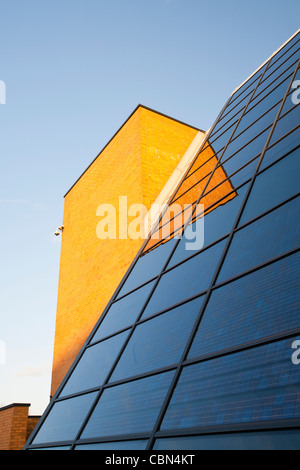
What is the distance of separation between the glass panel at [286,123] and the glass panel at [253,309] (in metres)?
3.60

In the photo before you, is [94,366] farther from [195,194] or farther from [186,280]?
[195,194]

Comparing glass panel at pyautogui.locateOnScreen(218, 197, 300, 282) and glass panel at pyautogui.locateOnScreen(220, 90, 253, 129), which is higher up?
glass panel at pyautogui.locateOnScreen(220, 90, 253, 129)

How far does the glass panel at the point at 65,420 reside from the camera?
17.8 feet

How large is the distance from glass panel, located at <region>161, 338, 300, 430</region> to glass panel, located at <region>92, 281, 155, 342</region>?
8.35 ft

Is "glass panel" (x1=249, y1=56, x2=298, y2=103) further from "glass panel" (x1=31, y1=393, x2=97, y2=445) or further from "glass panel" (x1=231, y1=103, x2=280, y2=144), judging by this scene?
"glass panel" (x1=31, y1=393, x2=97, y2=445)

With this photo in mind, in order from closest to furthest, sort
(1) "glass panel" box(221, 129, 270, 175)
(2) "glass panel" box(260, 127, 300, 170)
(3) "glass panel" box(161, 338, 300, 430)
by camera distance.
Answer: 1. (3) "glass panel" box(161, 338, 300, 430)
2. (2) "glass panel" box(260, 127, 300, 170)
3. (1) "glass panel" box(221, 129, 270, 175)

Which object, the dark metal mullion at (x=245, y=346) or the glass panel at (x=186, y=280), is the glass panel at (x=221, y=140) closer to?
the glass panel at (x=186, y=280)

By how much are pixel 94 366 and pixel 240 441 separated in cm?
369

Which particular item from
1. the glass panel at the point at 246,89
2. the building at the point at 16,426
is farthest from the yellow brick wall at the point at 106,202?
the glass panel at the point at 246,89

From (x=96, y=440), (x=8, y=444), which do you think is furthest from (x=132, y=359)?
(x=8, y=444)

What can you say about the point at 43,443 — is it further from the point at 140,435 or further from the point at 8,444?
the point at 8,444

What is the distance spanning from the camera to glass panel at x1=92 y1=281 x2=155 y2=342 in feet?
21.9

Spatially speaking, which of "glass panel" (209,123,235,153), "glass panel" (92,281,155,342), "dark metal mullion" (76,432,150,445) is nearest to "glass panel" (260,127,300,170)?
"glass panel" (92,281,155,342)
